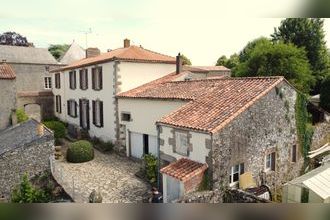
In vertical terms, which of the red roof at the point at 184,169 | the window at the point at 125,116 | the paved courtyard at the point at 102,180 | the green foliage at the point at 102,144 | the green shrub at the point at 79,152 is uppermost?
the window at the point at 125,116

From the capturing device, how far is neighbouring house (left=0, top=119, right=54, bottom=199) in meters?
5.26

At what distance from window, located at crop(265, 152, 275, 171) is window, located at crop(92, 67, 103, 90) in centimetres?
534

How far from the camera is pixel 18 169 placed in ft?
17.7

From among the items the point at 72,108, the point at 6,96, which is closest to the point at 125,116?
the point at 72,108

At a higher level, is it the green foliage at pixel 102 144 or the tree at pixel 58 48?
the tree at pixel 58 48

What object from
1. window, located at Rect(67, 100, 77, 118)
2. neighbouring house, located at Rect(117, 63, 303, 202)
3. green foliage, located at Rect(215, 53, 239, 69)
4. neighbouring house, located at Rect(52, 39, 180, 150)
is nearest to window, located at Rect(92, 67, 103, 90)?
neighbouring house, located at Rect(52, 39, 180, 150)

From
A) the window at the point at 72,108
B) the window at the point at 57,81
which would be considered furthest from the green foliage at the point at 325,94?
the window at the point at 57,81

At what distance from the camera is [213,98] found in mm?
6094

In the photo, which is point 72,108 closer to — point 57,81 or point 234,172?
point 57,81

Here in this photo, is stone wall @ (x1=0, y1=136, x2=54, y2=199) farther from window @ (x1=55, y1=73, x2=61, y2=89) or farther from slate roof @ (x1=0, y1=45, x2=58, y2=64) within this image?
slate roof @ (x1=0, y1=45, x2=58, y2=64)

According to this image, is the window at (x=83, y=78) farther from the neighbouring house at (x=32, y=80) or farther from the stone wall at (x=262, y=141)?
the stone wall at (x=262, y=141)

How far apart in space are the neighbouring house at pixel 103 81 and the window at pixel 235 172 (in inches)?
162

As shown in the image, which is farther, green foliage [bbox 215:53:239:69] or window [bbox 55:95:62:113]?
window [bbox 55:95:62:113]

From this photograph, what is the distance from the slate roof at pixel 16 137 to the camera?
17.0ft
